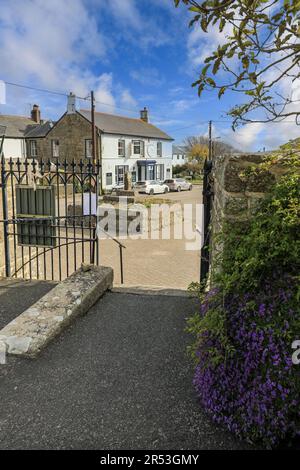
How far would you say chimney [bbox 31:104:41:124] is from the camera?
40.4 m

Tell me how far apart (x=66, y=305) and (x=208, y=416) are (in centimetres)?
210

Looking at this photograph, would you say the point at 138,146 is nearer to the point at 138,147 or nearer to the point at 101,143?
the point at 138,147

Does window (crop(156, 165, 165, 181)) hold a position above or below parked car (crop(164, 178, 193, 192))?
above

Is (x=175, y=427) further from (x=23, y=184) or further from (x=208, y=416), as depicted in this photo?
(x=23, y=184)

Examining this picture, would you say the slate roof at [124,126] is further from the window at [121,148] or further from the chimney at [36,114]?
the chimney at [36,114]

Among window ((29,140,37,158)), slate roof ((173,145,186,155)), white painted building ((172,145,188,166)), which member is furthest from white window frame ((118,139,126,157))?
slate roof ((173,145,186,155))

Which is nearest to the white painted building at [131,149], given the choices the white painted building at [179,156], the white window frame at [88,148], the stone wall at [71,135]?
the stone wall at [71,135]

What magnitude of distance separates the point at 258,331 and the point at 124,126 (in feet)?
121

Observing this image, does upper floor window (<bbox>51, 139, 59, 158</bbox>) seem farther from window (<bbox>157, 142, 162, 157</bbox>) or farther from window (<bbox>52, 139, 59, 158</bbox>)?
window (<bbox>157, 142, 162, 157</bbox>)

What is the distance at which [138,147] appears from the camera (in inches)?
1468

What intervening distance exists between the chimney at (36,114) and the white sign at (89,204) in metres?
38.6

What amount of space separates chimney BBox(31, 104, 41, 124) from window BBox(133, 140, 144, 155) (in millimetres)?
12190

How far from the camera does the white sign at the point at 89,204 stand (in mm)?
5366

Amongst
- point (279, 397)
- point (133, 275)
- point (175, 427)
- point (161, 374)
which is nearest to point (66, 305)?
point (161, 374)
